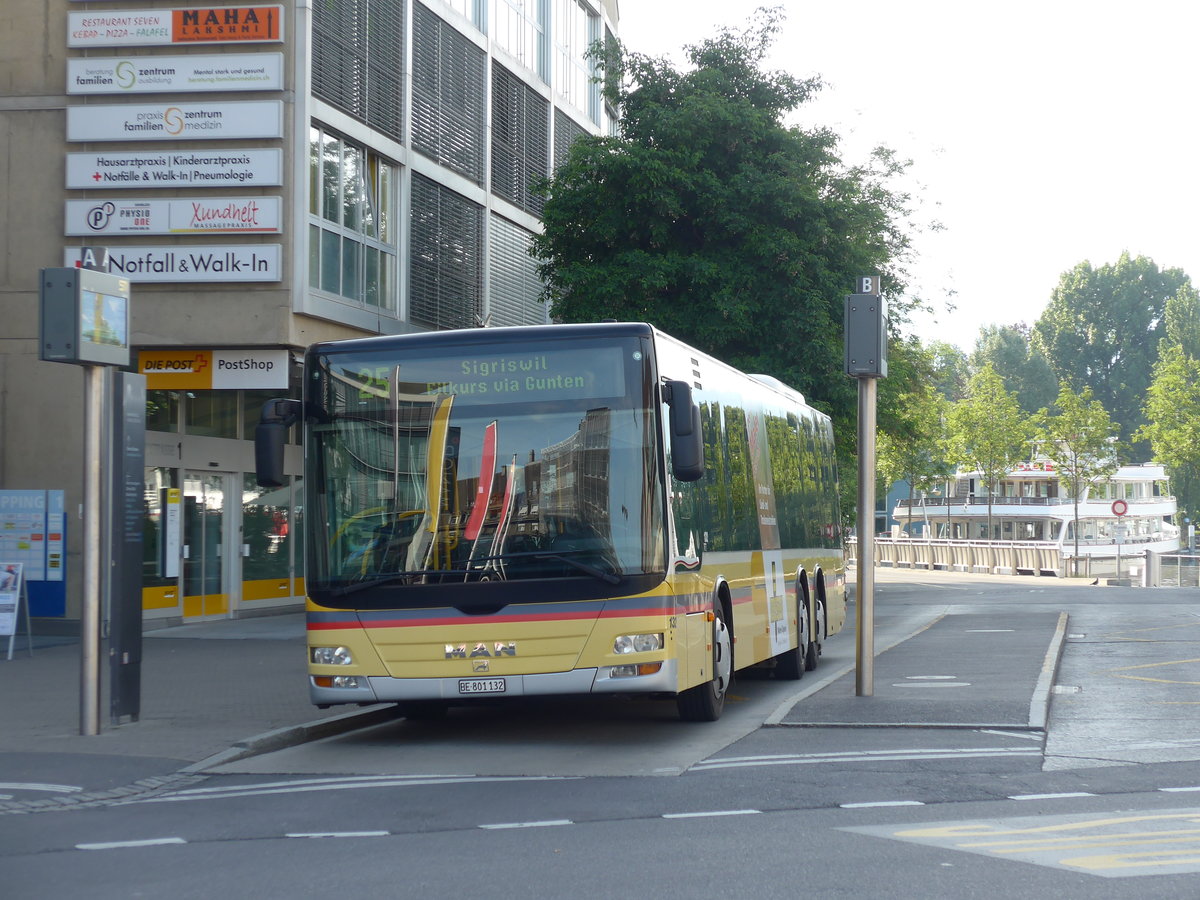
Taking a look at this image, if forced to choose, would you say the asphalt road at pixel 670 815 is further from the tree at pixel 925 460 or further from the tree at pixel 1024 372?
the tree at pixel 1024 372

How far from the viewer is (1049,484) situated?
3735 inches

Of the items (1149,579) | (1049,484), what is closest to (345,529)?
(1149,579)

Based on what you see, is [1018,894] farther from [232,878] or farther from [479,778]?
[479,778]

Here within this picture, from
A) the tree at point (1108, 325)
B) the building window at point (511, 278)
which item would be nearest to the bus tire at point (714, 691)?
the building window at point (511, 278)

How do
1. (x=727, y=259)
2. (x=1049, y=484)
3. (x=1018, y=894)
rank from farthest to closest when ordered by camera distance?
1. (x=1049, y=484)
2. (x=727, y=259)
3. (x=1018, y=894)

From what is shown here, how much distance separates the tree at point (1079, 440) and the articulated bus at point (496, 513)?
197ft

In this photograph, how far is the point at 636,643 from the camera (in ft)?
35.2

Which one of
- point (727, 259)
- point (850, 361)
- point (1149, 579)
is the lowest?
point (1149, 579)

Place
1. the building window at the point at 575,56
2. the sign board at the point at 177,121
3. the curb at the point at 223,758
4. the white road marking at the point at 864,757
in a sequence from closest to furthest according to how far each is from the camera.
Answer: the curb at the point at 223,758
the white road marking at the point at 864,757
the sign board at the point at 177,121
the building window at the point at 575,56

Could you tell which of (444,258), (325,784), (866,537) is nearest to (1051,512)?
(444,258)

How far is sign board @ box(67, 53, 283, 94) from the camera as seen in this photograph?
861 inches

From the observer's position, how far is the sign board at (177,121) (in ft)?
71.5

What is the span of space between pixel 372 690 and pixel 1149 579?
4518 cm

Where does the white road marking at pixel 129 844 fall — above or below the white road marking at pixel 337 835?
below
